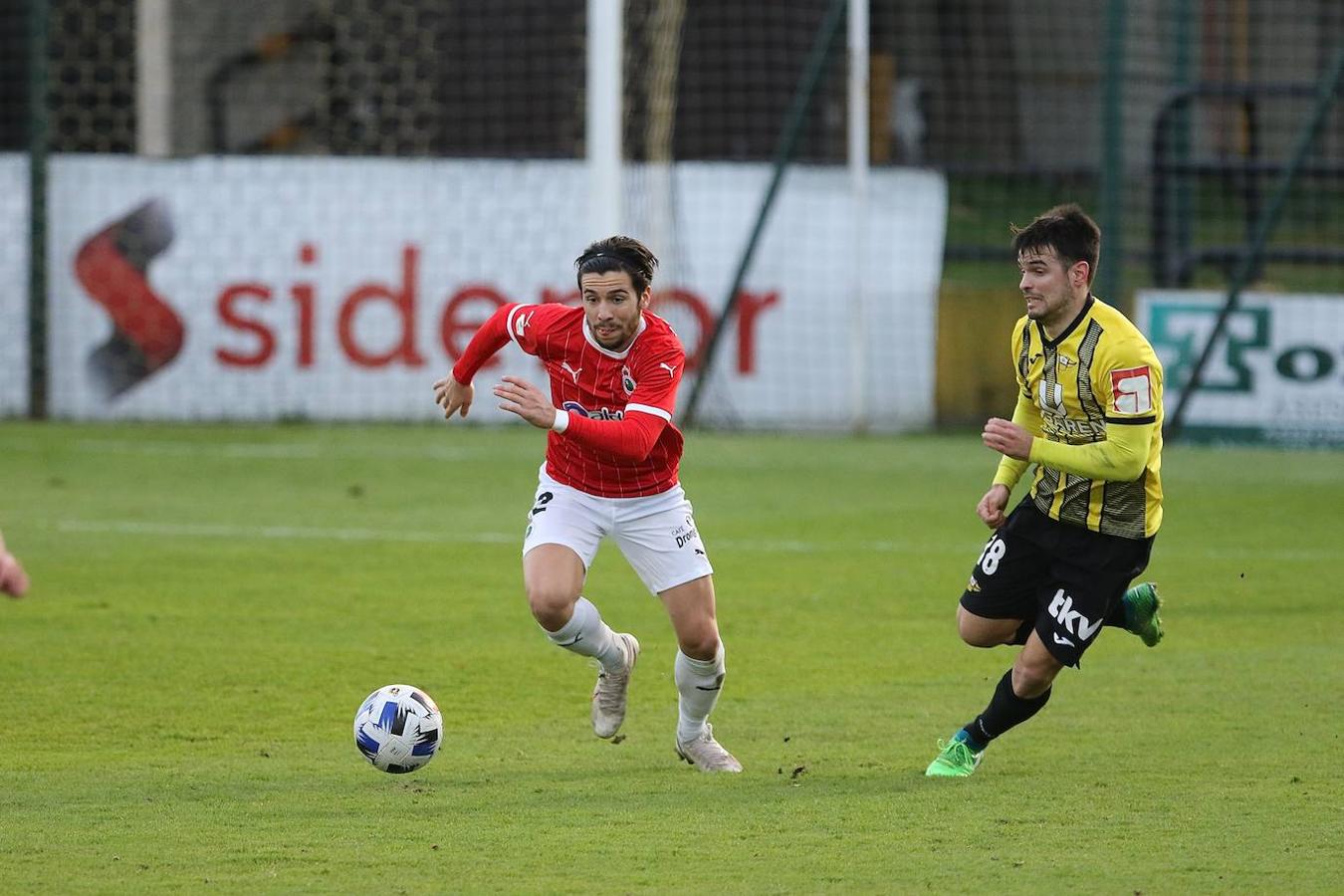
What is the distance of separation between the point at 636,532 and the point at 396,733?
3.41 feet

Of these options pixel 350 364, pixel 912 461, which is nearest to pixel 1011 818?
pixel 912 461

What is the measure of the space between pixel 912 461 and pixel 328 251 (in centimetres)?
523

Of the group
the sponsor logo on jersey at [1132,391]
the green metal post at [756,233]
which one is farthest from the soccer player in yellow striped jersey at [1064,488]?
the green metal post at [756,233]

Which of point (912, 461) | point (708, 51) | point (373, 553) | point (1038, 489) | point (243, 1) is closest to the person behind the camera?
point (1038, 489)

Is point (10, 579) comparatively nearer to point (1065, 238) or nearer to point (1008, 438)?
point (1008, 438)

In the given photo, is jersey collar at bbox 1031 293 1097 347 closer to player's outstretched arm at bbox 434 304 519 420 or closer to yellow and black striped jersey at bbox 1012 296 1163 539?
yellow and black striped jersey at bbox 1012 296 1163 539

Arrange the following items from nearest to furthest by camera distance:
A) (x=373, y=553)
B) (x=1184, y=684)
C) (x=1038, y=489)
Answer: (x=1038, y=489)
(x=1184, y=684)
(x=373, y=553)

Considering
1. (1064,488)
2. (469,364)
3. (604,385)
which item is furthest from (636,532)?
(1064,488)

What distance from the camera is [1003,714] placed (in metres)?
6.08

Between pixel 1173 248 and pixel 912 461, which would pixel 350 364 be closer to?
pixel 912 461

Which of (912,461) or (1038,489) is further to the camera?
(912,461)

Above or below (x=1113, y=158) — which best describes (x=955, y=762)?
below

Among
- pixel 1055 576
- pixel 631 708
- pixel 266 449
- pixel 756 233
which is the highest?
pixel 756 233

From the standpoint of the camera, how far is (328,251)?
1642 centimetres
